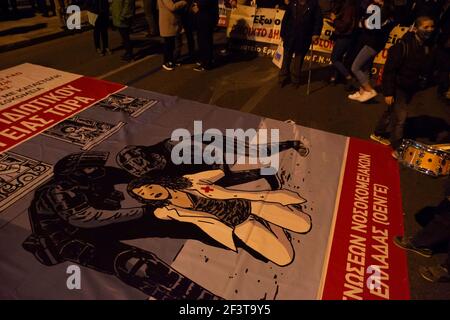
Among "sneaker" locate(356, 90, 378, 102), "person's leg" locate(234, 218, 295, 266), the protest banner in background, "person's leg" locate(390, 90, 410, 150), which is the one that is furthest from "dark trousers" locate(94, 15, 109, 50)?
"person's leg" locate(390, 90, 410, 150)

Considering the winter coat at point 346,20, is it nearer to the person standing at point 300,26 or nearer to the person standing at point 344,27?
the person standing at point 344,27

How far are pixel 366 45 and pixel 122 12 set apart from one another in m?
4.87

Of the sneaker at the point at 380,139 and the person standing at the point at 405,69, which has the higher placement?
the person standing at the point at 405,69

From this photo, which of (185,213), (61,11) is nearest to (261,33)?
(61,11)

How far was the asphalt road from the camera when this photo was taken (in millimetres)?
5426

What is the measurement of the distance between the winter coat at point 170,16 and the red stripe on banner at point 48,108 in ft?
5.07

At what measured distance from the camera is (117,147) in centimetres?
446

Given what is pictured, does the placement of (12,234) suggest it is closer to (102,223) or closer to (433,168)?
(102,223)

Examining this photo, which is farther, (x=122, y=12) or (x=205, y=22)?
(x=122, y=12)

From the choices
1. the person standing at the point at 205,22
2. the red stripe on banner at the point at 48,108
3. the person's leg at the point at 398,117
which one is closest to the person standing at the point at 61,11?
the red stripe on banner at the point at 48,108

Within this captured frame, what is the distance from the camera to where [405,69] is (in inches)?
162

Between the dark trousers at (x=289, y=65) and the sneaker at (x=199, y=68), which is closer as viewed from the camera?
the dark trousers at (x=289, y=65)

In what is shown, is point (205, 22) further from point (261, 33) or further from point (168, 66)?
point (261, 33)

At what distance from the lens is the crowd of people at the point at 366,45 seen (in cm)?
389
